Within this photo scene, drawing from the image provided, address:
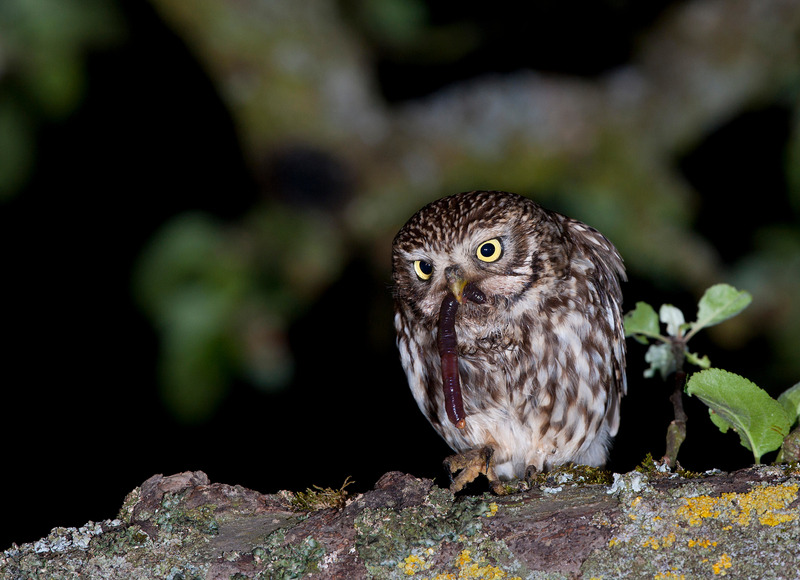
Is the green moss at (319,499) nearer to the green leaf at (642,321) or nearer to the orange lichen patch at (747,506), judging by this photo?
the orange lichen patch at (747,506)

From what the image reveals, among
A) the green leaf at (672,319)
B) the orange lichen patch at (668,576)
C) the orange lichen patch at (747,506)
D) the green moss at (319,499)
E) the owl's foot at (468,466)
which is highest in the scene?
the green leaf at (672,319)

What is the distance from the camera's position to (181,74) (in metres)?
3.98

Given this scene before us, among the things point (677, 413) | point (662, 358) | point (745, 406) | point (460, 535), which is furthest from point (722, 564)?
point (662, 358)

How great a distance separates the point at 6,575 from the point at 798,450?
1694 millimetres

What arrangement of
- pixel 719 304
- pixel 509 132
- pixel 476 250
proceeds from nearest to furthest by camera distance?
pixel 719 304
pixel 476 250
pixel 509 132

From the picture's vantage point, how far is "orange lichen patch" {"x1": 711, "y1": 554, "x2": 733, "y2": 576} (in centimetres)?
124

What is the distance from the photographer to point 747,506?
1.31 m

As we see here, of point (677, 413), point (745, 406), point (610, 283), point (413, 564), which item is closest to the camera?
point (413, 564)

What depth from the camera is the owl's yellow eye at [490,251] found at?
2.07 meters

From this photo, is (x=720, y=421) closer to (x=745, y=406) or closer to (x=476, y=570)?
(x=745, y=406)

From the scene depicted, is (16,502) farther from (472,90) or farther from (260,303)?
(472,90)

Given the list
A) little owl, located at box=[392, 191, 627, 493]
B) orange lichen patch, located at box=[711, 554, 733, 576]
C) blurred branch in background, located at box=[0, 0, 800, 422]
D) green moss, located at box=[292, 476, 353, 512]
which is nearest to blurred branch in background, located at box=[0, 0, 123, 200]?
blurred branch in background, located at box=[0, 0, 800, 422]

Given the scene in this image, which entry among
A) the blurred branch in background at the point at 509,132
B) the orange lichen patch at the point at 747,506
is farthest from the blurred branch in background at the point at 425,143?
the orange lichen patch at the point at 747,506

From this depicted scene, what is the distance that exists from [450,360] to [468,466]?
0.41 meters
